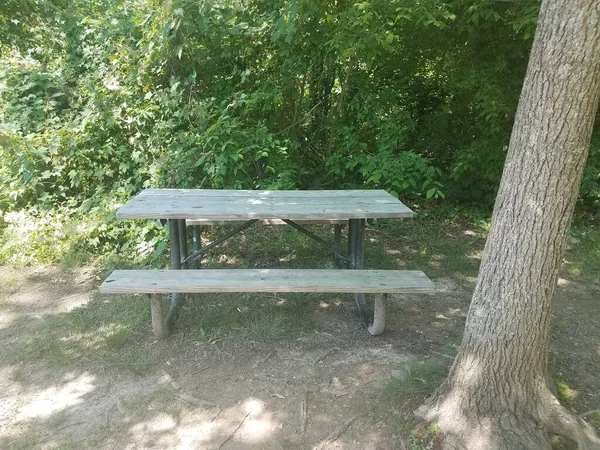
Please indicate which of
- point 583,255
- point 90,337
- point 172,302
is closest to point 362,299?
point 172,302

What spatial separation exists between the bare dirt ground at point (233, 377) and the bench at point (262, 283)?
1.06 ft

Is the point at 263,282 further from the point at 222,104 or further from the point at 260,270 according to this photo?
the point at 222,104

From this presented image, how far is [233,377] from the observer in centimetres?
297

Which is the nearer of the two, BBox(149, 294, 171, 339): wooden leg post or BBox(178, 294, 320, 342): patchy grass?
BBox(149, 294, 171, 339): wooden leg post

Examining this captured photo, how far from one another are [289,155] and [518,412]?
4.27 metres

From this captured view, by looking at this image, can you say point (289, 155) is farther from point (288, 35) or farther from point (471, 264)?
point (471, 264)

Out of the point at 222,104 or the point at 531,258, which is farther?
the point at 222,104

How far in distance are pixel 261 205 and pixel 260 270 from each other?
0.53 m

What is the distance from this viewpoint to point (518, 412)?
2307 mm

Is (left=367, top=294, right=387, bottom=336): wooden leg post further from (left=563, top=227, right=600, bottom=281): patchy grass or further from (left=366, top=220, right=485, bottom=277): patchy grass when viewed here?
(left=563, top=227, right=600, bottom=281): patchy grass

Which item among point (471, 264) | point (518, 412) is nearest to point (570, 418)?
point (518, 412)

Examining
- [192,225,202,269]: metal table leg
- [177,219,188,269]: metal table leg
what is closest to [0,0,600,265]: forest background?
[192,225,202,269]: metal table leg

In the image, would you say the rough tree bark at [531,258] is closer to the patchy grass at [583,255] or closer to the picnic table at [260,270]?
the picnic table at [260,270]

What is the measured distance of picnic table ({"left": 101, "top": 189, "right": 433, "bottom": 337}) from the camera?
3.12 m
